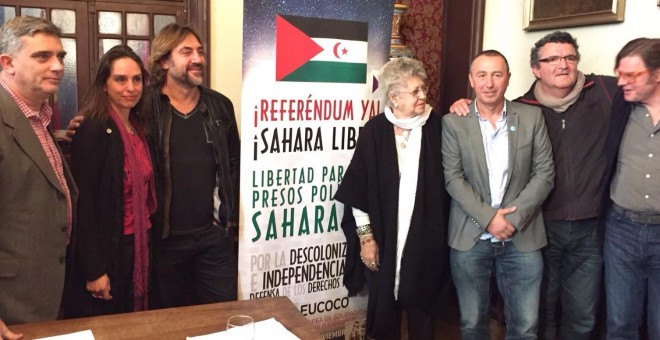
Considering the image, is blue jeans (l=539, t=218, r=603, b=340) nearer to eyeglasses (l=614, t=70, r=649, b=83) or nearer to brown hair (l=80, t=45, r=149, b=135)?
eyeglasses (l=614, t=70, r=649, b=83)

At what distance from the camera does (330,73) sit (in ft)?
8.25

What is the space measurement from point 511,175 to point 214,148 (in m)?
1.20

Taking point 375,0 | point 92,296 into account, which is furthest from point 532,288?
point 92,296

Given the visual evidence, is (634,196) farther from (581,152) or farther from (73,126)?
(73,126)

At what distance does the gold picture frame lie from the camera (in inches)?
105

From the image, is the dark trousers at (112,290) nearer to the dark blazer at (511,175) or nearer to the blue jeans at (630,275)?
the dark blazer at (511,175)

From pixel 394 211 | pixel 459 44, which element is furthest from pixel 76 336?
pixel 459 44

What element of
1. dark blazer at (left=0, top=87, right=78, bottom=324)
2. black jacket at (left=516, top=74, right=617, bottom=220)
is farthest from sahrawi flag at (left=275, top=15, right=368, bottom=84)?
dark blazer at (left=0, top=87, right=78, bottom=324)

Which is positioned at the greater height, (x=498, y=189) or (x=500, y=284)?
(x=498, y=189)

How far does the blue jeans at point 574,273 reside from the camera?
91.6 inches

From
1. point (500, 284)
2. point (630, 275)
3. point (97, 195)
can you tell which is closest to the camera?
point (97, 195)

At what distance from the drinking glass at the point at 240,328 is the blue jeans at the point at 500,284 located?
1.22 meters

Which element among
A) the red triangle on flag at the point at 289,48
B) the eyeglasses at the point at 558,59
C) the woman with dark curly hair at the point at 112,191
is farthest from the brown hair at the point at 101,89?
the eyeglasses at the point at 558,59

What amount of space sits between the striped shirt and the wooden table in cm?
50
